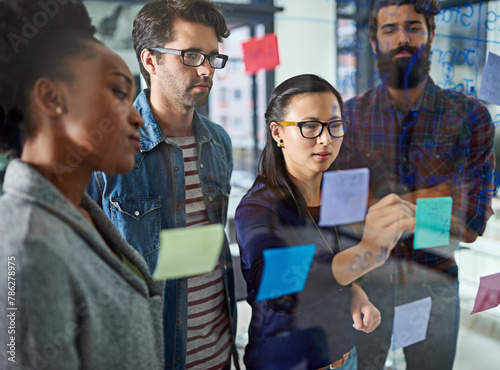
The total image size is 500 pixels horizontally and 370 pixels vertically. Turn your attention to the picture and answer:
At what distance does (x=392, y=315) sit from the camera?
4.03 ft

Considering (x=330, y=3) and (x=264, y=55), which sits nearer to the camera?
(x=264, y=55)

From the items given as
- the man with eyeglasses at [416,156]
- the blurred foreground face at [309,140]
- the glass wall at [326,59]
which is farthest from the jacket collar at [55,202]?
the man with eyeglasses at [416,156]

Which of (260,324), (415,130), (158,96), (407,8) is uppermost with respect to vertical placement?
(407,8)

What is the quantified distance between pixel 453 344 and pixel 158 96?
125 centimetres

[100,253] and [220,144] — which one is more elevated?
[220,144]

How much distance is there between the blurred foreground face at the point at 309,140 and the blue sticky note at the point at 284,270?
181 millimetres

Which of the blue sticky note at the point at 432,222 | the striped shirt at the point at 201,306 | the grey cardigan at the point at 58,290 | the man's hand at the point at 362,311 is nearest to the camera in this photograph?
the grey cardigan at the point at 58,290

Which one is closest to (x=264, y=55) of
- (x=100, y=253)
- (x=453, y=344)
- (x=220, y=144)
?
(x=220, y=144)

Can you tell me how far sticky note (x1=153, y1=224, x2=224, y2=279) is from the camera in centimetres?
75

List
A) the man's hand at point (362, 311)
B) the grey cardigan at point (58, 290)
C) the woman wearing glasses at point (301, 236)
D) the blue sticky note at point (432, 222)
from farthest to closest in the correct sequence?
the blue sticky note at point (432, 222) → the man's hand at point (362, 311) → the woman wearing glasses at point (301, 236) → the grey cardigan at point (58, 290)

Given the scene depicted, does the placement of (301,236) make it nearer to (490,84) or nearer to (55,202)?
(55,202)

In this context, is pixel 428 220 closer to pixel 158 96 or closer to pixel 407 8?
pixel 407 8

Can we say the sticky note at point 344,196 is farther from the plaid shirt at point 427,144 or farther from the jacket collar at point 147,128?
the jacket collar at point 147,128

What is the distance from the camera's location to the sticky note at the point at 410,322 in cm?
124
